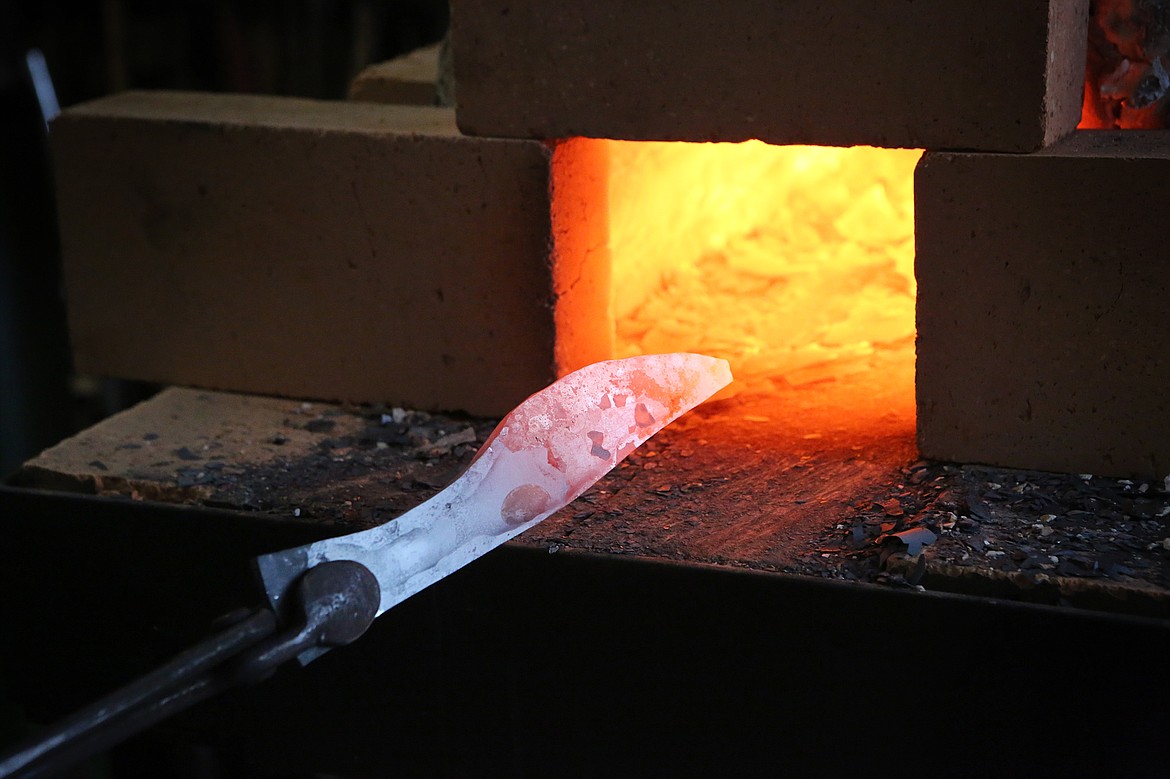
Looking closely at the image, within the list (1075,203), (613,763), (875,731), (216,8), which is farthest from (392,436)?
(216,8)

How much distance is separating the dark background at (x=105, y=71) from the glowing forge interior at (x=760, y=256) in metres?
1.86

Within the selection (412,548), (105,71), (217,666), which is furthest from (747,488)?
(105,71)

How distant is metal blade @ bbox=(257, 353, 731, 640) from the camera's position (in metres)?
1.51

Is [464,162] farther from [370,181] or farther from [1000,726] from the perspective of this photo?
[1000,726]

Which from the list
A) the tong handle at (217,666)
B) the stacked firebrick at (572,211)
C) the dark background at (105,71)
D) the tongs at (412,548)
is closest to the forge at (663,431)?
the stacked firebrick at (572,211)

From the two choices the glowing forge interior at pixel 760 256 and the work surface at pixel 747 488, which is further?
the glowing forge interior at pixel 760 256

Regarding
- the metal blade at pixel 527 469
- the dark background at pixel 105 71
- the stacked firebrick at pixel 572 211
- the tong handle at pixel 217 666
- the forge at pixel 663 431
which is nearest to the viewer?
the tong handle at pixel 217 666

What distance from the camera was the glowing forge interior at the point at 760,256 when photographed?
2.39 meters

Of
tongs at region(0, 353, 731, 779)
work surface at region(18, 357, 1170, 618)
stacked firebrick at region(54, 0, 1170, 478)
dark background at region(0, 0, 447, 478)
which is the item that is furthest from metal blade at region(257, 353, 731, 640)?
dark background at region(0, 0, 447, 478)

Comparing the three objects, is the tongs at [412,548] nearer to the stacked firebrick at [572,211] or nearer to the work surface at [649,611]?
the work surface at [649,611]

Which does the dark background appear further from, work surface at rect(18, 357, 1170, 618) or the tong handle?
the tong handle

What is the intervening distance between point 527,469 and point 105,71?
3.32 m

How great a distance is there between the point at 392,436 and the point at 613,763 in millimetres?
680

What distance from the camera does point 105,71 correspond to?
4410mm
